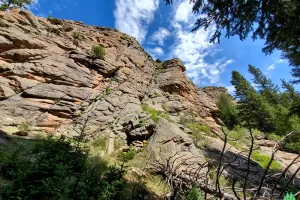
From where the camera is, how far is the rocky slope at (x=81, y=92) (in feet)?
31.9

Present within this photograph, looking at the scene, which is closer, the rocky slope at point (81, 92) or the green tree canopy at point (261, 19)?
the green tree canopy at point (261, 19)

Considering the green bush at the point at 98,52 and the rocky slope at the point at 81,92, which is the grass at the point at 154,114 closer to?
the rocky slope at the point at 81,92

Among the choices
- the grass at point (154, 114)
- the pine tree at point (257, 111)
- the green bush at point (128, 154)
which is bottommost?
the green bush at point (128, 154)

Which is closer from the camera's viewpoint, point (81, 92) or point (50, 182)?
point (50, 182)

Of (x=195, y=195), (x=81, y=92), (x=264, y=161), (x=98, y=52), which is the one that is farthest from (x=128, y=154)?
(x=98, y=52)

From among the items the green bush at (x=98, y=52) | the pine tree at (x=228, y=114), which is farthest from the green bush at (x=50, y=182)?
the pine tree at (x=228, y=114)

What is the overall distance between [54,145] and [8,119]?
496cm

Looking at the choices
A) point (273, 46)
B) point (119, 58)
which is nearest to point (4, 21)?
point (119, 58)

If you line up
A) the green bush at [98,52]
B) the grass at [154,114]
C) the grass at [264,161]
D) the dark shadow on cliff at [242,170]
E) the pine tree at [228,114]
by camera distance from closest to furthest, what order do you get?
the dark shadow on cliff at [242,170] < the grass at [154,114] < the grass at [264,161] < the green bush at [98,52] < the pine tree at [228,114]

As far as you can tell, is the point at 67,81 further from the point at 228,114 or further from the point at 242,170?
the point at 228,114

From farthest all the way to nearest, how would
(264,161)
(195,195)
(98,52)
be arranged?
(98,52)
(264,161)
(195,195)

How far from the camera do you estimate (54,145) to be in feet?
18.8

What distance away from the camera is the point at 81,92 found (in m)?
12.5

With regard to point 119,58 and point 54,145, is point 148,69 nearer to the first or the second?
point 119,58
